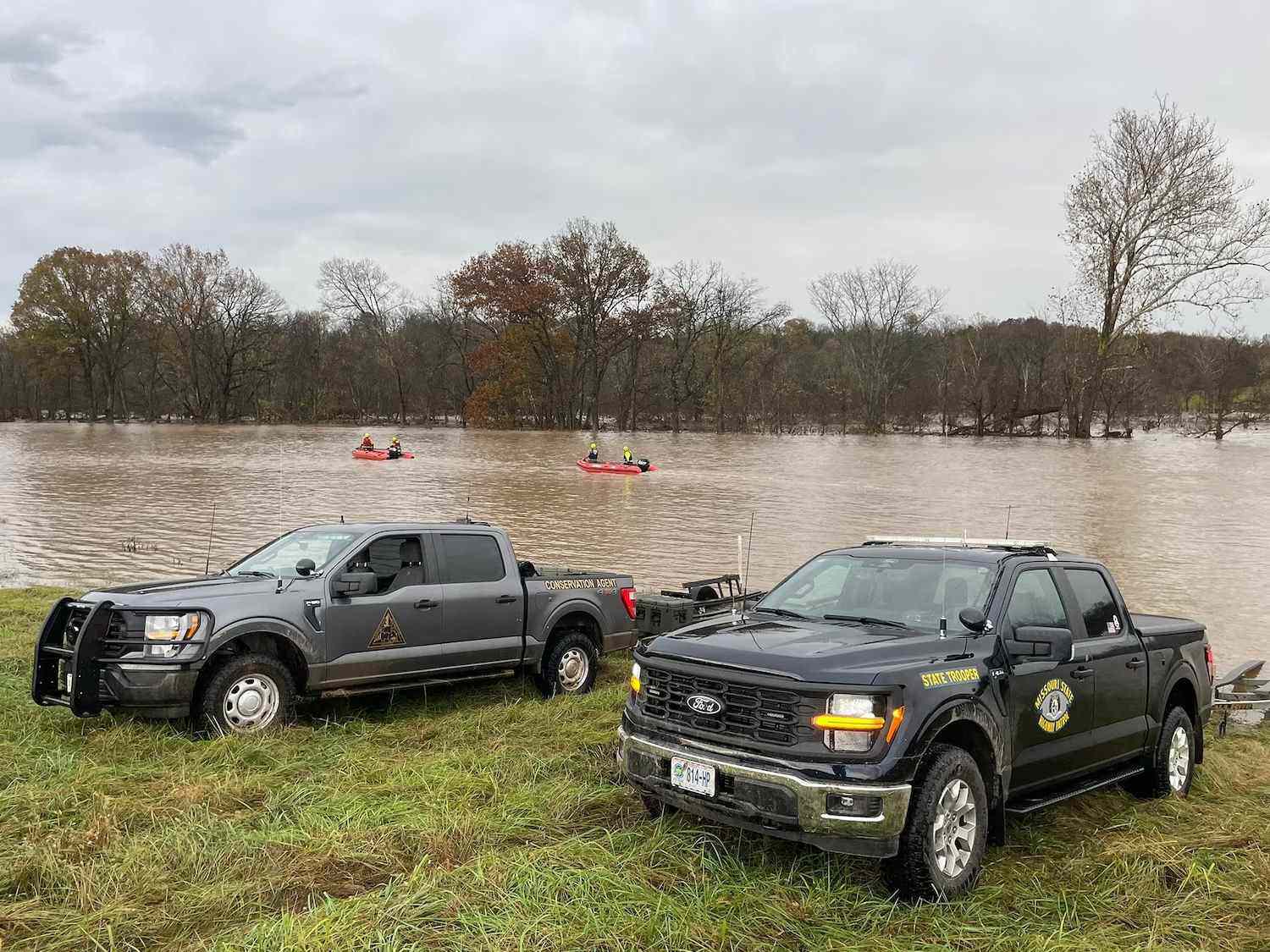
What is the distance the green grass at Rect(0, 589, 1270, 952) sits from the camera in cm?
426

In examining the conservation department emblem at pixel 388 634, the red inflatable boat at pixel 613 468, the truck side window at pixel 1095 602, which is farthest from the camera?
the red inflatable boat at pixel 613 468

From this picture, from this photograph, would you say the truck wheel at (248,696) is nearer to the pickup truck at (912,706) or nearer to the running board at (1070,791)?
the pickup truck at (912,706)

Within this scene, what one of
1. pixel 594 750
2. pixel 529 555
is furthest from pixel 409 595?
pixel 529 555

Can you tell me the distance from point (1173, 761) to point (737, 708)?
3.88 m

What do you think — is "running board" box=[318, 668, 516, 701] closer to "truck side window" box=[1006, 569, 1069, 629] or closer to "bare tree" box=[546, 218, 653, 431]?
"truck side window" box=[1006, 569, 1069, 629]

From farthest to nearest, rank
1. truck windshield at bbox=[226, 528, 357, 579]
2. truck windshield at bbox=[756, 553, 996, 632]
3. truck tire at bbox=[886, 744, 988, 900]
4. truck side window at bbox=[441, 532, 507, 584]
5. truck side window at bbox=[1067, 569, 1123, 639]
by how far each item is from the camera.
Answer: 1. truck side window at bbox=[441, 532, 507, 584]
2. truck windshield at bbox=[226, 528, 357, 579]
3. truck side window at bbox=[1067, 569, 1123, 639]
4. truck windshield at bbox=[756, 553, 996, 632]
5. truck tire at bbox=[886, 744, 988, 900]

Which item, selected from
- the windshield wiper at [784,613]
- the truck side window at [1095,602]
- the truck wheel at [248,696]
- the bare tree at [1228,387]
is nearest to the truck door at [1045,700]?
the truck side window at [1095,602]

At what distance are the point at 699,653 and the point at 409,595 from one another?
3.84 meters

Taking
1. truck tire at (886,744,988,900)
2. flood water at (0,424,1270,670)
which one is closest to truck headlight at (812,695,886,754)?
truck tire at (886,744,988,900)

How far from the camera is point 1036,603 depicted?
5988 millimetres

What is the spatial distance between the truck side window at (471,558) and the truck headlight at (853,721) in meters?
4.82

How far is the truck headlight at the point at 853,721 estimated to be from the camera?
15.1ft

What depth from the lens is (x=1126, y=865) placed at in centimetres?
524

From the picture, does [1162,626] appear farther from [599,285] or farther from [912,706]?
[599,285]
